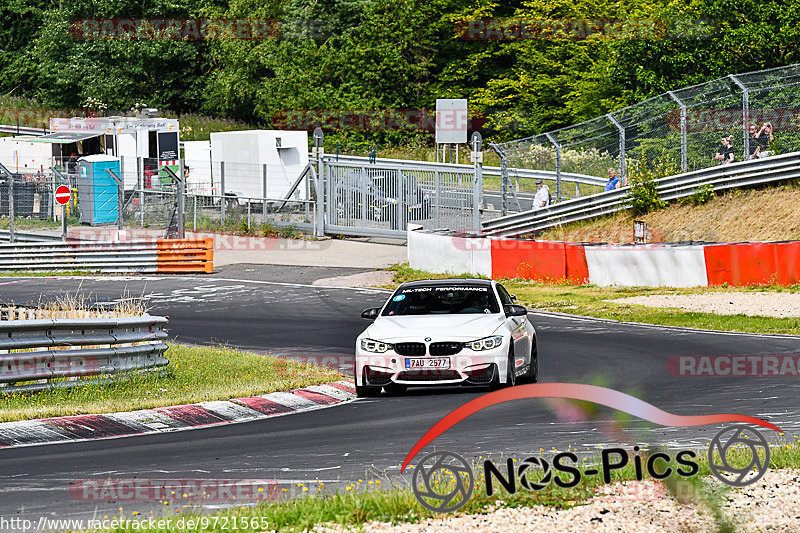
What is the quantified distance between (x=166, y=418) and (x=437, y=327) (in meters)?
3.11

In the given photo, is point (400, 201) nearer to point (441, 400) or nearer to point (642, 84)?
point (642, 84)

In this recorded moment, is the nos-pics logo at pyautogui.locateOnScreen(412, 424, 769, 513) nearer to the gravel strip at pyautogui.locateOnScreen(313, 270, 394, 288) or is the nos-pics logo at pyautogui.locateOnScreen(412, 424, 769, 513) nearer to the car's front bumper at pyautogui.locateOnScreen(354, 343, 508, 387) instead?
the car's front bumper at pyautogui.locateOnScreen(354, 343, 508, 387)

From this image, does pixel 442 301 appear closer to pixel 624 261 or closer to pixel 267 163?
pixel 624 261

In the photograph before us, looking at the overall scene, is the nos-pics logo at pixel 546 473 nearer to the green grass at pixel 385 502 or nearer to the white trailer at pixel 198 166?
the green grass at pixel 385 502

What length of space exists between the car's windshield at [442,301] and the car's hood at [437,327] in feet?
1.03

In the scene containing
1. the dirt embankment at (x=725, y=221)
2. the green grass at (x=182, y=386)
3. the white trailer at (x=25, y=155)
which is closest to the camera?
the green grass at (x=182, y=386)

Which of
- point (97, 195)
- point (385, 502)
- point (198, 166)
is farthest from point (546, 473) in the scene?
point (198, 166)

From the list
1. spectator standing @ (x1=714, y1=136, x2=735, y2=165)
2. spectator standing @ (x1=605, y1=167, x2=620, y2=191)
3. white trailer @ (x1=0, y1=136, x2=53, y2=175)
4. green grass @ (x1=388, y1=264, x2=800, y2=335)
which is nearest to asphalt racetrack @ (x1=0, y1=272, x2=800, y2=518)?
green grass @ (x1=388, y1=264, x2=800, y2=335)

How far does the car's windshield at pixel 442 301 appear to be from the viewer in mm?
14508

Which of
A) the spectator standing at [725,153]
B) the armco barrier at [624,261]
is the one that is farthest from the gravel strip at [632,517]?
the spectator standing at [725,153]

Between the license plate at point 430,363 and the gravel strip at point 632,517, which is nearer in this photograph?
the gravel strip at point 632,517

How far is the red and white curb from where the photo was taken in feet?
38.3

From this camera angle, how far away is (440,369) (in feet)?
44.0

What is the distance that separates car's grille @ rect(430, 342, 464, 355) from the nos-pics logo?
159 inches
